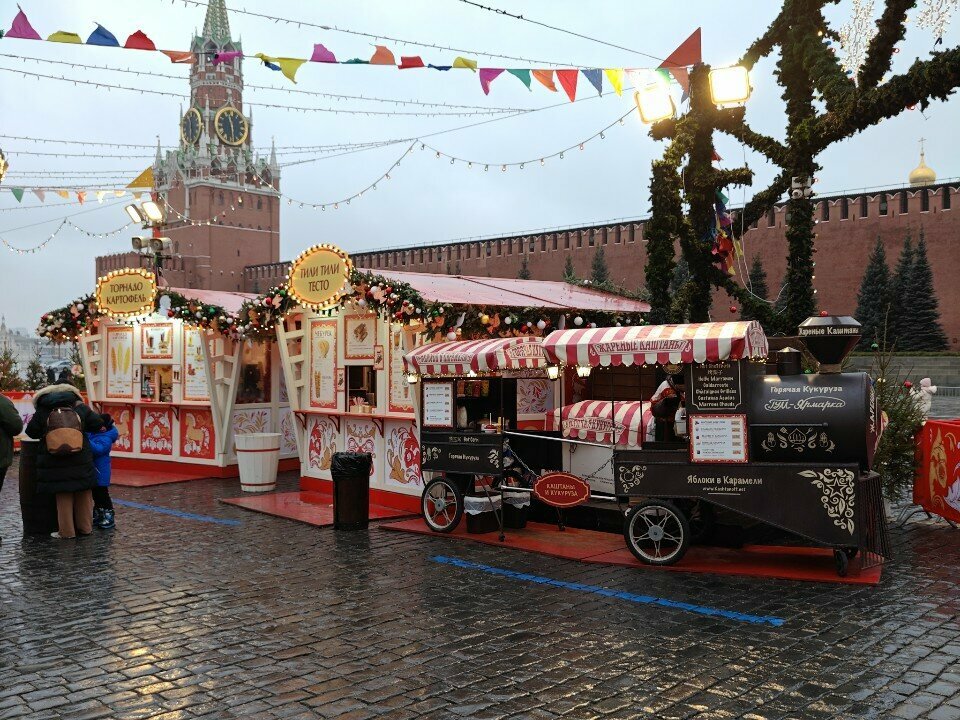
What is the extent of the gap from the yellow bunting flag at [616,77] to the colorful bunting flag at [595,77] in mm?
124

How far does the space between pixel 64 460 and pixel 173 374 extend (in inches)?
286

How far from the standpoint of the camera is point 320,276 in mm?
13086

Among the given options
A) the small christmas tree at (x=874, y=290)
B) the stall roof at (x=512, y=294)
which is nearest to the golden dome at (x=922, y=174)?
the small christmas tree at (x=874, y=290)

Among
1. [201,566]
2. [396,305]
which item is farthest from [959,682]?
[396,305]

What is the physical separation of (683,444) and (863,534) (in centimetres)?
197

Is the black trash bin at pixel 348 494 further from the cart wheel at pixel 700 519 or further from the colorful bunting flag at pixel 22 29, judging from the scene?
the colorful bunting flag at pixel 22 29

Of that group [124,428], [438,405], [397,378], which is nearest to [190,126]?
[124,428]

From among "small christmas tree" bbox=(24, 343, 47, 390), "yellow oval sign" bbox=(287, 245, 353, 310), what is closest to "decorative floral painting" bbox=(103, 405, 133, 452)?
"yellow oval sign" bbox=(287, 245, 353, 310)

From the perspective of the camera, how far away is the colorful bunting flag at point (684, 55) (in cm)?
1263

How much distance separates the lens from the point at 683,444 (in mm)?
9367

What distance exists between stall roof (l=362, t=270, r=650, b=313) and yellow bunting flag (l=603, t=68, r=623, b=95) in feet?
10.9

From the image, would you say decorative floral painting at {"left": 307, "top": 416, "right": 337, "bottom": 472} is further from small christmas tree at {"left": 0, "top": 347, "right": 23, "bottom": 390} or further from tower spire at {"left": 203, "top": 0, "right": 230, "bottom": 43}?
tower spire at {"left": 203, "top": 0, "right": 230, "bottom": 43}

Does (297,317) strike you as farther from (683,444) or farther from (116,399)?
(683,444)

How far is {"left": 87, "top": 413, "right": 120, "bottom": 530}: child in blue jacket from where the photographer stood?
11.4m
